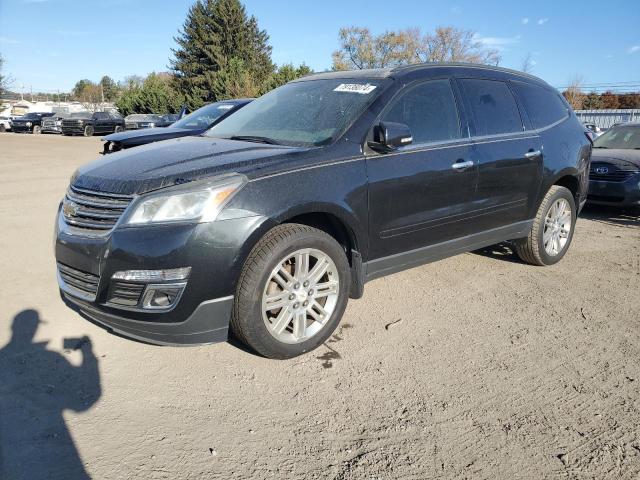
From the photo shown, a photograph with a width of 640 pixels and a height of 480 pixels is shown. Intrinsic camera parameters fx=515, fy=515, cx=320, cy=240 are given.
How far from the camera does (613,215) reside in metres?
8.17

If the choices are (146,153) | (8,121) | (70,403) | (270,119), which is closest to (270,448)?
(70,403)

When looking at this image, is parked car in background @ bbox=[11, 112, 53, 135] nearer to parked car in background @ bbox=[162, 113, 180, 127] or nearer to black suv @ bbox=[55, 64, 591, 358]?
parked car in background @ bbox=[162, 113, 180, 127]

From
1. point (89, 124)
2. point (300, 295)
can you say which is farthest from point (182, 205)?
point (89, 124)

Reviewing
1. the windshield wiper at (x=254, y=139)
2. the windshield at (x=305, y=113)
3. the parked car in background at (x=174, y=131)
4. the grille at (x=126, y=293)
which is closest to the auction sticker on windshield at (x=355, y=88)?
the windshield at (x=305, y=113)

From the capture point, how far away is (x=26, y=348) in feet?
10.8

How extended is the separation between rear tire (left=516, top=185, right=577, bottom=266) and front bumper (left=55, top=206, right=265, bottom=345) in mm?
3118

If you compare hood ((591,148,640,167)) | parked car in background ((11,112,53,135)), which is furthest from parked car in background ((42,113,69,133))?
hood ((591,148,640,167))

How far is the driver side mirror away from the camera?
339 cm

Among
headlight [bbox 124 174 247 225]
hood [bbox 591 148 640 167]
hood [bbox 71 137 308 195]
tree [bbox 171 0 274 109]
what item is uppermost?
tree [bbox 171 0 274 109]

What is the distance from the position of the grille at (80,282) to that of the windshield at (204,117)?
6.34 meters

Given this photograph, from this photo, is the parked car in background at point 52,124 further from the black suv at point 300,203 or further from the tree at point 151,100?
the black suv at point 300,203

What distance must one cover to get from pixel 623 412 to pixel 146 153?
327 cm

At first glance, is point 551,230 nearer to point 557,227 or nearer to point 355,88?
point 557,227

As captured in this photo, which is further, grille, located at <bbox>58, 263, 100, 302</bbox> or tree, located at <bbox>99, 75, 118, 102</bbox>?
tree, located at <bbox>99, 75, 118, 102</bbox>
